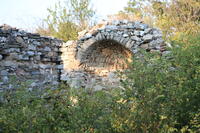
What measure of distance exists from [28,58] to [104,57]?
1843 mm

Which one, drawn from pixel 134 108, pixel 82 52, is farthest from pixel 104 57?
pixel 134 108

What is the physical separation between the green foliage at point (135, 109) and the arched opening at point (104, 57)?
3.16 m

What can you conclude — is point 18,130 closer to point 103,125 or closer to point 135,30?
point 103,125

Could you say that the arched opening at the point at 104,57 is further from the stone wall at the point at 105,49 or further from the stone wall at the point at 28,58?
the stone wall at the point at 28,58

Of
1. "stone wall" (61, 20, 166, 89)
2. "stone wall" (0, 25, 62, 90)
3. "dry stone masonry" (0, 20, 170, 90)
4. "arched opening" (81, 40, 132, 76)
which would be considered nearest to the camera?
"stone wall" (0, 25, 62, 90)

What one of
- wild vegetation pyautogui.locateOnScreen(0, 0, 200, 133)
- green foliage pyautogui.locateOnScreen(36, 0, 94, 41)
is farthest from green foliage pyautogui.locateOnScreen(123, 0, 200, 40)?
wild vegetation pyautogui.locateOnScreen(0, 0, 200, 133)

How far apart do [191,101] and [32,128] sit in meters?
1.73

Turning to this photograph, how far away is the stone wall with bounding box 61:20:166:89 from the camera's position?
19.4 feet

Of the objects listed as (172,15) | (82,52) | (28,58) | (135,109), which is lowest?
(135,109)

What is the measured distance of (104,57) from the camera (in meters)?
6.40

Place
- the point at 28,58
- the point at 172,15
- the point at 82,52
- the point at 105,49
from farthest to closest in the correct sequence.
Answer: the point at 172,15 < the point at 105,49 < the point at 82,52 < the point at 28,58

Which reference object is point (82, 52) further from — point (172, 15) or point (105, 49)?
point (172, 15)

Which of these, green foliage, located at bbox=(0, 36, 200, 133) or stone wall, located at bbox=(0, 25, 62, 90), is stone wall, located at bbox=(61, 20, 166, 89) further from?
green foliage, located at bbox=(0, 36, 200, 133)

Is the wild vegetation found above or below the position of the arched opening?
below
